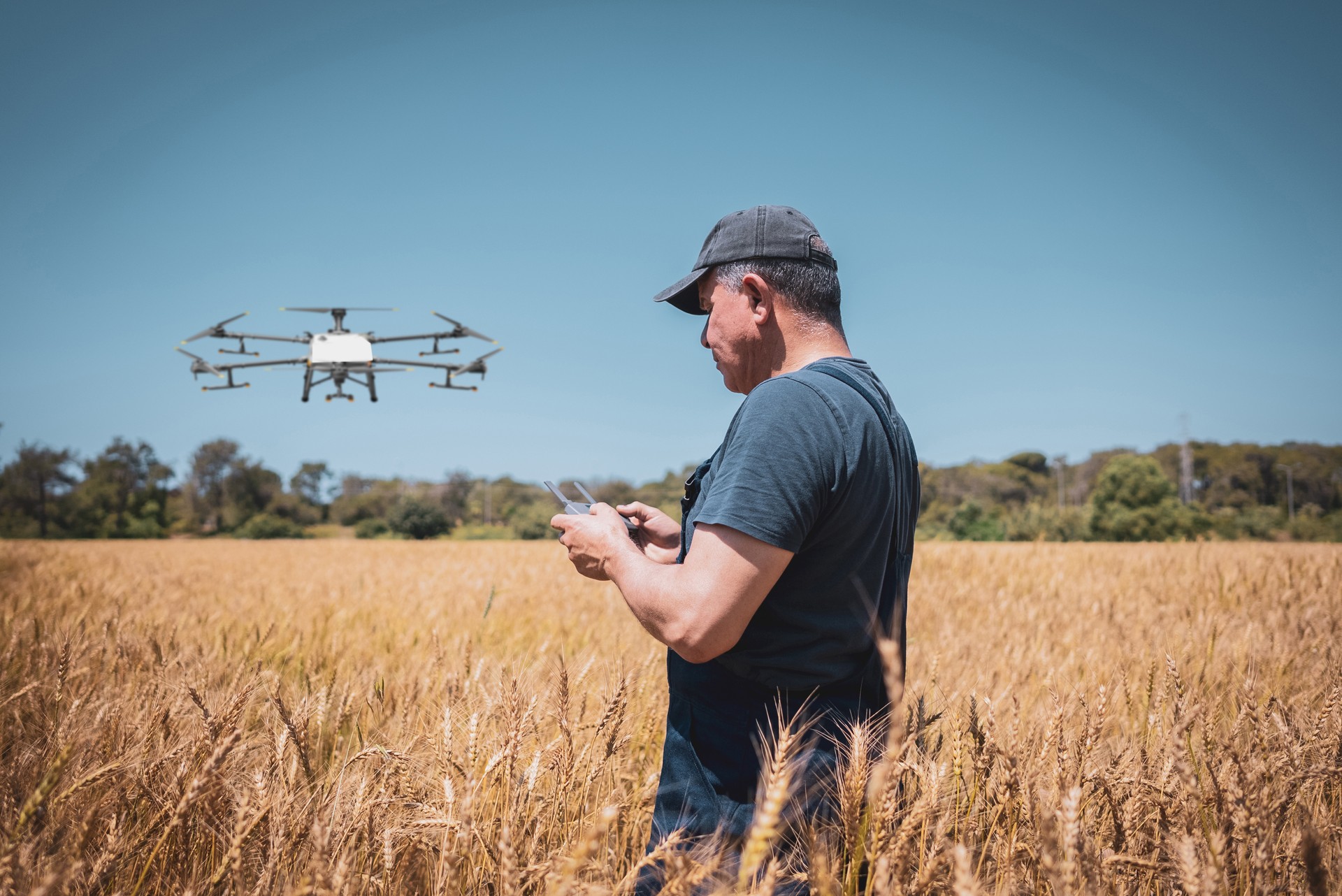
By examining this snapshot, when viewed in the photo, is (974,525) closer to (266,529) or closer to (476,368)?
(476,368)

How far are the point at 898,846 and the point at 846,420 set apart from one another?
693mm

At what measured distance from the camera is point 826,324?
1616mm

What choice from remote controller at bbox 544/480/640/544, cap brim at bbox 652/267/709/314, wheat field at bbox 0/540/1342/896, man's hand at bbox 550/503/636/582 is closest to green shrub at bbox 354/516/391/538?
wheat field at bbox 0/540/1342/896

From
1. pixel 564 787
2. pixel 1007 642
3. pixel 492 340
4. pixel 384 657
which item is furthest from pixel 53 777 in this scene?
pixel 492 340

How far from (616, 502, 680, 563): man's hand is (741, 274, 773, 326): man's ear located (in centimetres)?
59

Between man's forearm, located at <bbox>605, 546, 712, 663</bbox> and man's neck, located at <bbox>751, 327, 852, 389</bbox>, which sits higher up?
man's neck, located at <bbox>751, 327, 852, 389</bbox>

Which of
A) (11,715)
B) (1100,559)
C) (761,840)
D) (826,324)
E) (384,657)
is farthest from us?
(1100,559)

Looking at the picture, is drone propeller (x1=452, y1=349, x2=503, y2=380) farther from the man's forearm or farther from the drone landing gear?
the man's forearm

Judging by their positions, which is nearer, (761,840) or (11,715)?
(761,840)

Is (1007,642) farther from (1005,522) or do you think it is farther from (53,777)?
(1005,522)

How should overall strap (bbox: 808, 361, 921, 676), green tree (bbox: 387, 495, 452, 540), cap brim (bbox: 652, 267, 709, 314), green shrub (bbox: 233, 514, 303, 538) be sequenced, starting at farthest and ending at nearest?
green shrub (bbox: 233, 514, 303, 538)
green tree (bbox: 387, 495, 452, 540)
cap brim (bbox: 652, 267, 709, 314)
overall strap (bbox: 808, 361, 921, 676)

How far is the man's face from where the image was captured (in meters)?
1.62

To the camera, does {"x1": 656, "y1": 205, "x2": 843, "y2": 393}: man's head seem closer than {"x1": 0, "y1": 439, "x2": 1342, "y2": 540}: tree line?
Yes

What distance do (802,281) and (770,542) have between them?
657 mm
